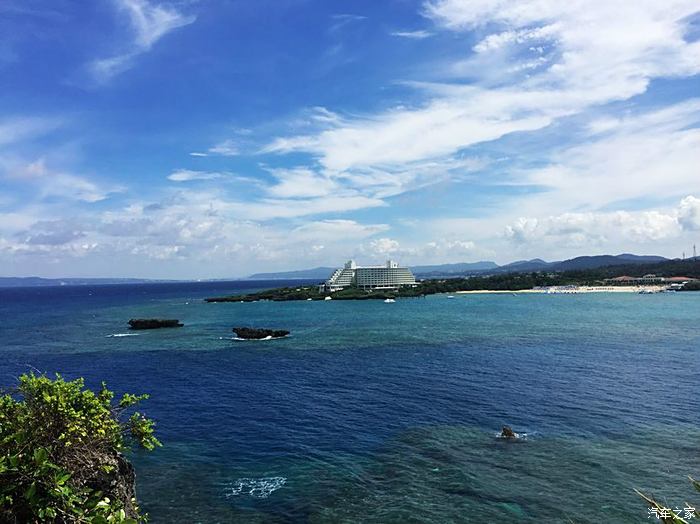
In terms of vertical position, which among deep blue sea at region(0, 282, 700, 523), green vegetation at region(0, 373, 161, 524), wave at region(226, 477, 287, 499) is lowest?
wave at region(226, 477, 287, 499)

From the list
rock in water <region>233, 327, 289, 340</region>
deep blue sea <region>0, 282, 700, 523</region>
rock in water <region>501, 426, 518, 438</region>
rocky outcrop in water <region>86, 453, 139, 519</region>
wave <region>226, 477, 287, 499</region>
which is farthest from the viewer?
rock in water <region>233, 327, 289, 340</region>

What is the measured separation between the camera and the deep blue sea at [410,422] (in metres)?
25.3

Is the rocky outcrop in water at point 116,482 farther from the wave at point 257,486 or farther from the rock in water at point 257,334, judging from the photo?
the rock in water at point 257,334

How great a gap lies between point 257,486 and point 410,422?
14.4 meters

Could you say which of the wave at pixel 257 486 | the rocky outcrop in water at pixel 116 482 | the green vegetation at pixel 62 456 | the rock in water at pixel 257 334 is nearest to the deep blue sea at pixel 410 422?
the wave at pixel 257 486

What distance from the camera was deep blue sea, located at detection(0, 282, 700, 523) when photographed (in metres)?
25.3

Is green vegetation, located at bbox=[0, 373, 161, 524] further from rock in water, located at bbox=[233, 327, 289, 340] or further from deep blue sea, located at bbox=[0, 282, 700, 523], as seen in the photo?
rock in water, located at bbox=[233, 327, 289, 340]

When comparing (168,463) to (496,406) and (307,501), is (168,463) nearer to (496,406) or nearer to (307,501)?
(307,501)

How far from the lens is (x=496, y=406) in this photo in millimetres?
40938

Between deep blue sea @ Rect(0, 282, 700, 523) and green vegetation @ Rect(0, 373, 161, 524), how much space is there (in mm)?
11160

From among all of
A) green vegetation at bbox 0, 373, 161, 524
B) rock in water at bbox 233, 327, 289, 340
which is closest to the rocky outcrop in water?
green vegetation at bbox 0, 373, 161, 524

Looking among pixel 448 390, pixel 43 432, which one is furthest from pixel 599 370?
pixel 43 432

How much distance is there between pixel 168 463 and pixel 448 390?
2657 cm

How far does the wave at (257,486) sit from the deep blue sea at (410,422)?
128 millimetres
